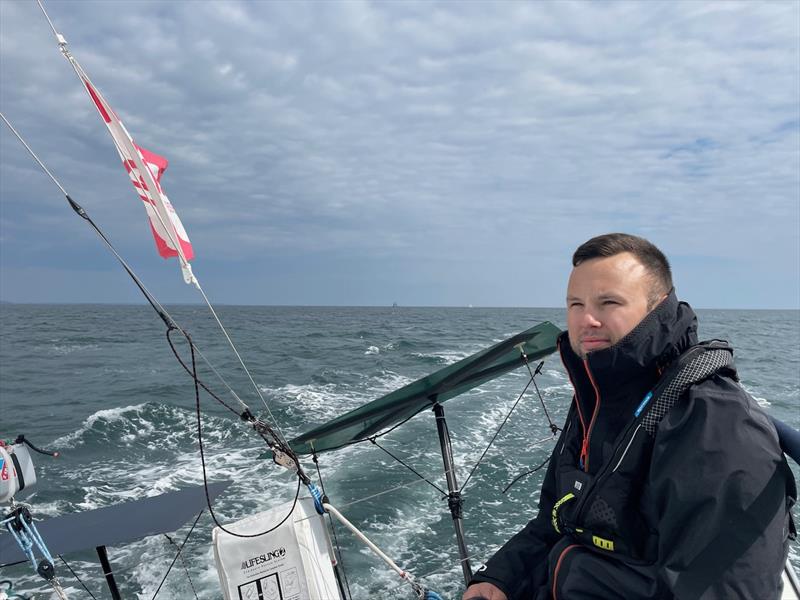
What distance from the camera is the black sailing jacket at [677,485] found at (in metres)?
1.17

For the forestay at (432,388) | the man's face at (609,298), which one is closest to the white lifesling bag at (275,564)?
the forestay at (432,388)

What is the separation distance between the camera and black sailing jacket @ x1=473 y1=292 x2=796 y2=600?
1.17m

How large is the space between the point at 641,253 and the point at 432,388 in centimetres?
179

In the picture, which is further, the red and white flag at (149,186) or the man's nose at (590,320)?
the red and white flag at (149,186)

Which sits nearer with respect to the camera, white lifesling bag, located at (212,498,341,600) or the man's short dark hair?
the man's short dark hair

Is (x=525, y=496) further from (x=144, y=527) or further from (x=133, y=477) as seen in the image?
(x=133, y=477)

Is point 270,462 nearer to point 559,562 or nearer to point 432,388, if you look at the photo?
point 432,388

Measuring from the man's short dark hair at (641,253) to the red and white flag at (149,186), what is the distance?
2.63 metres

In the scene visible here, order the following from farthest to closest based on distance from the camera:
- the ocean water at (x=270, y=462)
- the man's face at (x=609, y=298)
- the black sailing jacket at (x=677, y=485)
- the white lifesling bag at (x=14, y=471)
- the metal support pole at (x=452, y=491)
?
1. the ocean water at (x=270, y=462)
2. the metal support pole at (x=452, y=491)
3. the white lifesling bag at (x=14, y=471)
4. the man's face at (x=609, y=298)
5. the black sailing jacket at (x=677, y=485)

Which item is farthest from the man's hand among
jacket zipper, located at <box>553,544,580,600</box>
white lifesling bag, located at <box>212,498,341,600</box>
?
white lifesling bag, located at <box>212,498,341,600</box>

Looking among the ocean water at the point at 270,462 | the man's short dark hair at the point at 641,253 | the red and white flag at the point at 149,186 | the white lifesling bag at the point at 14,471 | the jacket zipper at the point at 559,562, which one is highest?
the red and white flag at the point at 149,186

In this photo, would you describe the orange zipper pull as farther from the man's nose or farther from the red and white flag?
the red and white flag

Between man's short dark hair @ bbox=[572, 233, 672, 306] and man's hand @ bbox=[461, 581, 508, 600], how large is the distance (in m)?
1.18

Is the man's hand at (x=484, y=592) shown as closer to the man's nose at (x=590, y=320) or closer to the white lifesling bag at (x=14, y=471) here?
the man's nose at (x=590, y=320)
